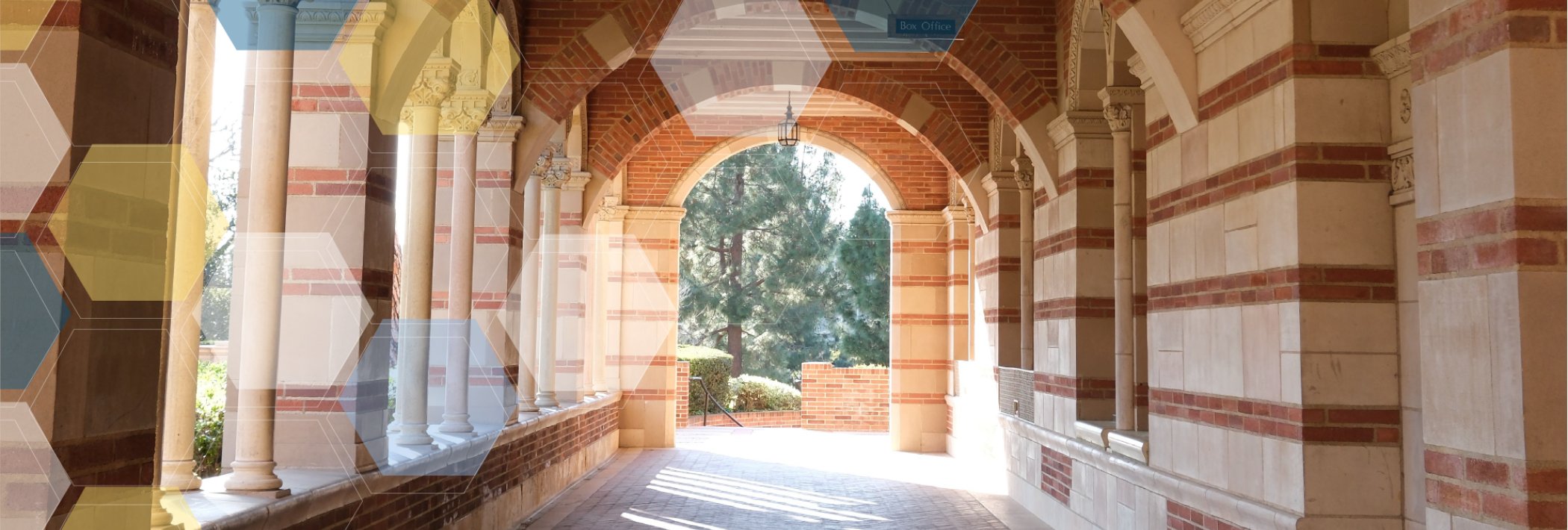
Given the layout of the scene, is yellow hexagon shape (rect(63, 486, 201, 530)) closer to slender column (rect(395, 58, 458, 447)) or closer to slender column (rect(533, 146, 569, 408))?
slender column (rect(395, 58, 458, 447))

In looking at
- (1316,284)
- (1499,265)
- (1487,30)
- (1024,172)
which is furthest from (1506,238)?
(1024,172)

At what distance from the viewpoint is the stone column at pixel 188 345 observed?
13.7 feet

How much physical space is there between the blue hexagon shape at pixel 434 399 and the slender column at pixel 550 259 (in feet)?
5.80

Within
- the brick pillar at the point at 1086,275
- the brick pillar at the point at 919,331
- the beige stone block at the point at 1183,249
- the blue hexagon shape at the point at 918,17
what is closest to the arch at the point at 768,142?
the brick pillar at the point at 919,331

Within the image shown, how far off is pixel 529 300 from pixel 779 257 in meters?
16.1

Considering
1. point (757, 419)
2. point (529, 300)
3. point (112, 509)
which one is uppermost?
point (529, 300)

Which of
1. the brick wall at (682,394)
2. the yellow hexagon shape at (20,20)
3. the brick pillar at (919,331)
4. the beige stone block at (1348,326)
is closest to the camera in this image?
the yellow hexagon shape at (20,20)

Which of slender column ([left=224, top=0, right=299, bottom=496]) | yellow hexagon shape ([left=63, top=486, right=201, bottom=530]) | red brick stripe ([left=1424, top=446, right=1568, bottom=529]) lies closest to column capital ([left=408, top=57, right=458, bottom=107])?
slender column ([left=224, top=0, right=299, bottom=496])

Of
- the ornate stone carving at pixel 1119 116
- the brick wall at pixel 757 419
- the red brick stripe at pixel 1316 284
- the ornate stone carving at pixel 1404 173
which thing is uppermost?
the ornate stone carving at pixel 1119 116

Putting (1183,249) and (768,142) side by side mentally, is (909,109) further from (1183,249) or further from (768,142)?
(1183,249)

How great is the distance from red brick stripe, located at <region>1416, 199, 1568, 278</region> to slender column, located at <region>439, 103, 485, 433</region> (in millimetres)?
6248

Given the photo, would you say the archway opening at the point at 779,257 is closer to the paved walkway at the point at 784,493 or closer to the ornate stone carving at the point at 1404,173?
the paved walkway at the point at 784,493

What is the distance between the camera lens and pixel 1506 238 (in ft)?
8.33
